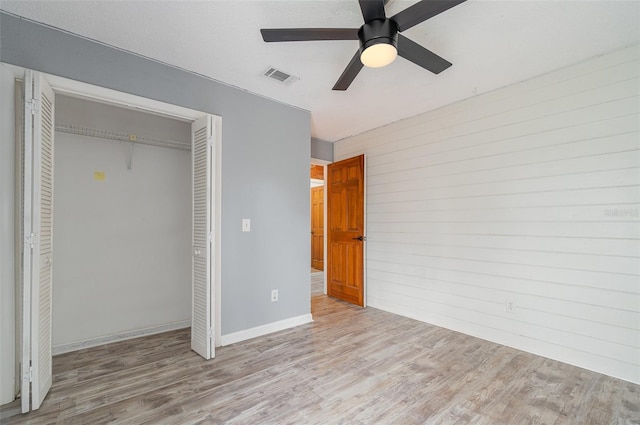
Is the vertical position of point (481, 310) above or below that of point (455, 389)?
above

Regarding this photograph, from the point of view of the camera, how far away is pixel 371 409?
1928mm

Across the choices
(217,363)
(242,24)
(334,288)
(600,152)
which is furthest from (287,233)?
(600,152)

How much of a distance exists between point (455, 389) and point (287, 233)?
2.24 metres

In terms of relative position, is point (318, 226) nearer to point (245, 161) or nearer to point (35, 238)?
point (245, 161)

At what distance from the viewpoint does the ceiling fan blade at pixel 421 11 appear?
1.45 metres

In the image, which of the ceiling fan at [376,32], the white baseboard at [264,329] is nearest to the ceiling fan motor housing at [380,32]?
the ceiling fan at [376,32]

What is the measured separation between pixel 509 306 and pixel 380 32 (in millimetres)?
2872

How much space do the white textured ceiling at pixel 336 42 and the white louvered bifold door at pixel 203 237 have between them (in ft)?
2.19

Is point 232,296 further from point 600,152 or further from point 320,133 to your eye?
point 600,152

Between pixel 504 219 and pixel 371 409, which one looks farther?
pixel 504 219

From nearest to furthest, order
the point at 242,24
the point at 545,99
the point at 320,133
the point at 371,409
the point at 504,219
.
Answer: the point at 371,409 < the point at 242,24 < the point at 545,99 < the point at 504,219 < the point at 320,133

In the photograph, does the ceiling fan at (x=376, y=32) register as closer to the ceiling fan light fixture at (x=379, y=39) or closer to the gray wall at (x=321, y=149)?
A: the ceiling fan light fixture at (x=379, y=39)

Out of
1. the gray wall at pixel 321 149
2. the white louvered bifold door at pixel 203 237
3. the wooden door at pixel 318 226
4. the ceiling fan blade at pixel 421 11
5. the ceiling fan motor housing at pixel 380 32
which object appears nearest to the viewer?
the ceiling fan blade at pixel 421 11

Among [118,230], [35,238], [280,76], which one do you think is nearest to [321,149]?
[280,76]
